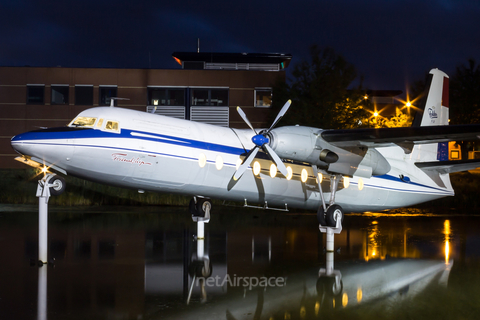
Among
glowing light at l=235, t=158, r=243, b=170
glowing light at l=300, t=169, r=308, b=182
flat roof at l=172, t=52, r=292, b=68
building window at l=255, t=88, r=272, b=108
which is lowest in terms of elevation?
glowing light at l=300, t=169, r=308, b=182

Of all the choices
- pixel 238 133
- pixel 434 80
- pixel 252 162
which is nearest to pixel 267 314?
pixel 252 162

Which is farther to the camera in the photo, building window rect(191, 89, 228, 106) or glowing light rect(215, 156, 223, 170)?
building window rect(191, 89, 228, 106)

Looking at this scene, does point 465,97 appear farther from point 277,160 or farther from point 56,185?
point 56,185

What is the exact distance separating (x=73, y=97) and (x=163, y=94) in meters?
8.07

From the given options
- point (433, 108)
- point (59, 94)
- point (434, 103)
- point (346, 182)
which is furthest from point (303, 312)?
point (59, 94)

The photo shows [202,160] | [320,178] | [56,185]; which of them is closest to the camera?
[56,185]

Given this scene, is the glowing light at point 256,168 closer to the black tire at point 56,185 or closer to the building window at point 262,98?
the black tire at point 56,185

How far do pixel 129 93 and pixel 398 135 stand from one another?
31066 millimetres

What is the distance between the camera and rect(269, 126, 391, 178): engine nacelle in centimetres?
1388

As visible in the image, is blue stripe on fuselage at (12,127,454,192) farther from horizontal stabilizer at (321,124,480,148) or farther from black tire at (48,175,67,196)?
horizontal stabilizer at (321,124,480,148)

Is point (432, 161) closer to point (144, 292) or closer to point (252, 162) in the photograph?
point (252, 162)

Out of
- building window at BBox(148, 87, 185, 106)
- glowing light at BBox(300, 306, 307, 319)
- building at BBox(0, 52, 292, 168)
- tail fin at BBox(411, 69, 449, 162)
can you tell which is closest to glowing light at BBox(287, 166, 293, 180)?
glowing light at BBox(300, 306, 307, 319)

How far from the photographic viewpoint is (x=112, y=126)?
13.0 metres

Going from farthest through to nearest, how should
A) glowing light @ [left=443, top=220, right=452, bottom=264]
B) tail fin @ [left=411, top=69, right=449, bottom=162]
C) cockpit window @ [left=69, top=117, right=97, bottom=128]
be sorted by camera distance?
tail fin @ [left=411, top=69, right=449, bottom=162] < glowing light @ [left=443, top=220, right=452, bottom=264] < cockpit window @ [left=69, top=117, right=97, bottom=128]
